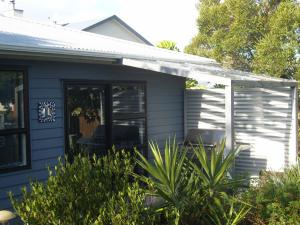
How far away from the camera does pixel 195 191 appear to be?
15.8 feet

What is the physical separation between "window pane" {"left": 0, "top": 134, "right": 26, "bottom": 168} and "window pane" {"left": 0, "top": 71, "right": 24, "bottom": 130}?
18cm

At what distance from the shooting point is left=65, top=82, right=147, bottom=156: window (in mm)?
7168

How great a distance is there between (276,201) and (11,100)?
4127mm

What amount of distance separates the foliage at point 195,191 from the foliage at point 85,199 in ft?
1.67

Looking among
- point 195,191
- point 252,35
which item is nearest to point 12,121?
point 195,191

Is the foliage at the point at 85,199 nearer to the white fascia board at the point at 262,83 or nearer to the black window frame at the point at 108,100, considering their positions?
the black window frame at the point at 108,100

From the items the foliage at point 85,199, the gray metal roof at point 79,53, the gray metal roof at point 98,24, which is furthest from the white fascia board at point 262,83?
the gray metal roof at point 98,24

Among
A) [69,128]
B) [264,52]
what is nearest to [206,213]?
[69,128]

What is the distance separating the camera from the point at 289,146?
9.34 m

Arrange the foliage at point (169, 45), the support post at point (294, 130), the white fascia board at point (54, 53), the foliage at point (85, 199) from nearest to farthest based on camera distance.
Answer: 1. the foliage at point (85, 199)
2. the white fascia board at point (54, 53)
3. the support post at point (294, 130)
4. the foliage at point (169, 45)

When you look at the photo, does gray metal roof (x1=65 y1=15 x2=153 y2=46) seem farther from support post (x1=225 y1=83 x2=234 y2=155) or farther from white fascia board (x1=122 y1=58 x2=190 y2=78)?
support post (x1=225 y1=83 x2=234 y2=155)

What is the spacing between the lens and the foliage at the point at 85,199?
3574 millimetres

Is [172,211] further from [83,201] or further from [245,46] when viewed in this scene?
[245,46]

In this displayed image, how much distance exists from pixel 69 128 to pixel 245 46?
1226 cm
